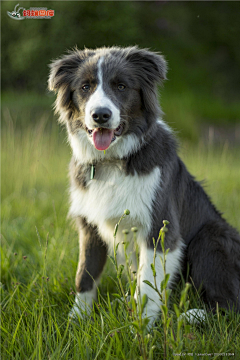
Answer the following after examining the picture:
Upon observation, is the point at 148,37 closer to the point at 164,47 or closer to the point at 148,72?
the point at 164,47

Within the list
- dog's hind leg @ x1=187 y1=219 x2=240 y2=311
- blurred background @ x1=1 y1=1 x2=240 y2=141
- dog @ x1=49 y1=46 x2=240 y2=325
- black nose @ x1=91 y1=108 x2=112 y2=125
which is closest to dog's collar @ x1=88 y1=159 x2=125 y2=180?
dog @ x1=49 y1=46 x2=240 y2=325

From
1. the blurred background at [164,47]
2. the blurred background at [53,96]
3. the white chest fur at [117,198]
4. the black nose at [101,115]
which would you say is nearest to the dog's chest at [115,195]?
the white chest fur at [117,198]

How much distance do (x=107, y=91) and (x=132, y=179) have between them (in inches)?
29.1

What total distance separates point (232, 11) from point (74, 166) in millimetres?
17149

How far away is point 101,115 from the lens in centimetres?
248

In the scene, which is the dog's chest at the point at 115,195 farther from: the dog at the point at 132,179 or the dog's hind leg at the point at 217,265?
the dog's hind leg at the point at 217,265

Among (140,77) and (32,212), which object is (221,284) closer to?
(140,77)

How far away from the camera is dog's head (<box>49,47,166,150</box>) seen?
2.59 meters

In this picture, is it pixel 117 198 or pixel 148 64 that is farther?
pixel 148 64

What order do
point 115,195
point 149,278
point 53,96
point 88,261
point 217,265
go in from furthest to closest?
point 53,96 → point 88,261 → point 217,265 → point 115,195 → point 149,278

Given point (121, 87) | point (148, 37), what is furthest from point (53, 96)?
point (121, 87)

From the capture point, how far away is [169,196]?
2.84m

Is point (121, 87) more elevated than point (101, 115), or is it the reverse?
point (121, 87)

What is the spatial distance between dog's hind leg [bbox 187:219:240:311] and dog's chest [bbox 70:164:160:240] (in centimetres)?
64
